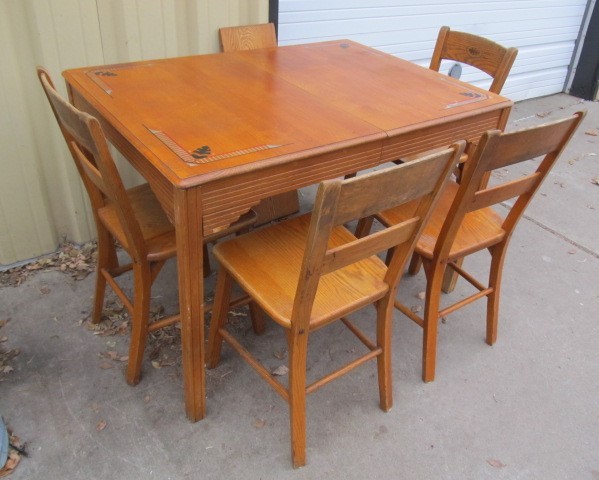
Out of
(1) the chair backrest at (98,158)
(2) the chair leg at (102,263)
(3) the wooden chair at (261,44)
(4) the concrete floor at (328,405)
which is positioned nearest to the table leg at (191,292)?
(4) the concrete floor at (328,405)

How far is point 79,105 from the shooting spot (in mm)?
2033

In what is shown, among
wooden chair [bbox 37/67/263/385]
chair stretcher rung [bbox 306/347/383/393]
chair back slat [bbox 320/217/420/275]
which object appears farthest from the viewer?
chair stretcher rung [bbox 306/347/383/393]

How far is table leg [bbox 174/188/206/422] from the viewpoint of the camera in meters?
1.46

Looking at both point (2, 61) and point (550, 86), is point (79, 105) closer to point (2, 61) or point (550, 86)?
point (2, 61)

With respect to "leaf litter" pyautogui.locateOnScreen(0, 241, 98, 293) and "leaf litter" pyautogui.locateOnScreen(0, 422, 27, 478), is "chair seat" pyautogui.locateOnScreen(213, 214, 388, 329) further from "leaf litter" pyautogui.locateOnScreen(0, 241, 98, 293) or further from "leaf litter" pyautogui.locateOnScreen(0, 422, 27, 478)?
"leaf litter" pyautogui.locateOnScreen(0, 241, 98, 293)

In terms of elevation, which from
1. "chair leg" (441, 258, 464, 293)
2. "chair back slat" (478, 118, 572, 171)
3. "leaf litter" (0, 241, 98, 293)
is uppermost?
"chair back slat" (478, 118, 572, 171)

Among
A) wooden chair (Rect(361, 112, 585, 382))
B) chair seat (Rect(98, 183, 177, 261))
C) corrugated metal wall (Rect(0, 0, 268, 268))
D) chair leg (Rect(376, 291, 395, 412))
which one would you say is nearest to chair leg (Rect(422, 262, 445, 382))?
wooden chair (Rect(361, 112, 585, 382))

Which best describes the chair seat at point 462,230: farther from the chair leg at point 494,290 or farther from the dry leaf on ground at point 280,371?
the dry leaf on ground at point 280,371

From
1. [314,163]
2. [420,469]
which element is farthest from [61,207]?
[420,469]

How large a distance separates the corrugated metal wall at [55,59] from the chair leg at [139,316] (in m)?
0.95

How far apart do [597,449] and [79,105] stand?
7.63 feet

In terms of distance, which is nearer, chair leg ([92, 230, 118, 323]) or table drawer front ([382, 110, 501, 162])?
table drawer front ([382, 110, 501, 162])

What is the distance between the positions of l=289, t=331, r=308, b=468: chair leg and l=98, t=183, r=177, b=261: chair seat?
558 mm

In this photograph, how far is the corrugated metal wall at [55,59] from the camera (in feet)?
7.30
